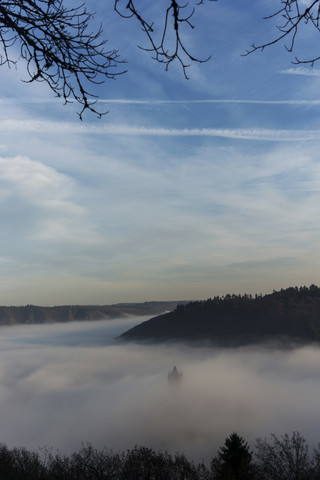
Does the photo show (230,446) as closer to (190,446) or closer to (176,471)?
(176,471)

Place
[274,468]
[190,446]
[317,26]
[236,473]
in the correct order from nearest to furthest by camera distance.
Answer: [317,26] → [236,473] → [274,468] → [190,446]

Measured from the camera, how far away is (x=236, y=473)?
40.7 meters

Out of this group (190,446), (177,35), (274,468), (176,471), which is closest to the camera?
(177,35)

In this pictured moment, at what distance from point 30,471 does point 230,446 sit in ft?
79.1

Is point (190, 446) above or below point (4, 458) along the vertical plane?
below

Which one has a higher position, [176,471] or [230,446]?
[230,446]

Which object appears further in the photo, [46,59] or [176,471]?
[176,471]

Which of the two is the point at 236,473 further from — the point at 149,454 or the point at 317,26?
the point at 317,26

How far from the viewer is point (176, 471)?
49.4 metres

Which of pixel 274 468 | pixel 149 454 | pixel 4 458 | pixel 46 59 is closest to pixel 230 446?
pixel 274 468

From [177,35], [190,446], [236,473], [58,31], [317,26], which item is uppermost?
[58,31]

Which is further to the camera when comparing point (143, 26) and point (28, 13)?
point (28, 13)

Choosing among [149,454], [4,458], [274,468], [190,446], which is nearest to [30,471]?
[4,458]

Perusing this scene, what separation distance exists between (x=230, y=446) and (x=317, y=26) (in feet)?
153
